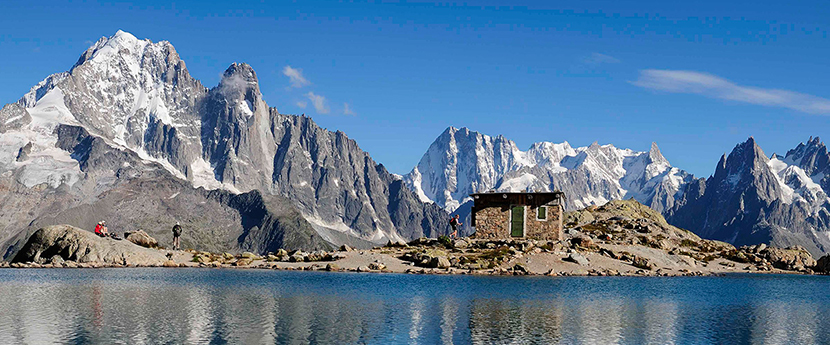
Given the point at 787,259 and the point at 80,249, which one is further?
the point at 787,259

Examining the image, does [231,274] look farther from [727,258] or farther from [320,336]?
[727,258]

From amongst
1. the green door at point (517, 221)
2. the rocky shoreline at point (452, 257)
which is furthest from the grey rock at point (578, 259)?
the green door at point (517, 221)

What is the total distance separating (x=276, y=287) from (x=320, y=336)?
84.4 ft

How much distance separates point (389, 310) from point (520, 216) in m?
48.9

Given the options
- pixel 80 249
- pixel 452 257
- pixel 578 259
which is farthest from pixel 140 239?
pixel 578 259

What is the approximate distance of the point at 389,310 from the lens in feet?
165

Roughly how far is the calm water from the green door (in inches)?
779

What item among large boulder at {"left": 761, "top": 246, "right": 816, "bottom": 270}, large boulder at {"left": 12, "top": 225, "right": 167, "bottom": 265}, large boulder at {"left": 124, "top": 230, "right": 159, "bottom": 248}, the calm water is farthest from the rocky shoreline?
the calm water

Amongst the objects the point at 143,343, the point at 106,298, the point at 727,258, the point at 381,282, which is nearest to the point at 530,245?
the point at 381,282

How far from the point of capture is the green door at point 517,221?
317 ft

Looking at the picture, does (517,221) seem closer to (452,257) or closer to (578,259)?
(578,259)

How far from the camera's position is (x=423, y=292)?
62031 millimetres

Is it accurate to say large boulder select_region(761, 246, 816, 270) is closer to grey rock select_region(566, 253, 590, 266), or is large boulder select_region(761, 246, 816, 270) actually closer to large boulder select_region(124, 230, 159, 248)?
grey rock select_region(566, 253, 590, 266)

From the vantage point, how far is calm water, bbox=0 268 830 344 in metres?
40.4
